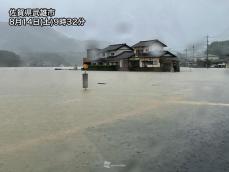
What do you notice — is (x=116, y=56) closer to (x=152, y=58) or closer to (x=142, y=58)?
(x=142, y=58)

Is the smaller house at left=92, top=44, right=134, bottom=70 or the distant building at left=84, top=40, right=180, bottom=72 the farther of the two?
the smaller house at left=92, top=44, right=134, bottom=70

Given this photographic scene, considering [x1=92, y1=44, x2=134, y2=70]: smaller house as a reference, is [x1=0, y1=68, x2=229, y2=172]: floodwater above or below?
below

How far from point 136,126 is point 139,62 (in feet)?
164

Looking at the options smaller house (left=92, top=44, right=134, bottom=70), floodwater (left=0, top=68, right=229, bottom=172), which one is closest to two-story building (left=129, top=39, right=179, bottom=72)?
smaller house (left=92, top=44, right=134, bottom=70)

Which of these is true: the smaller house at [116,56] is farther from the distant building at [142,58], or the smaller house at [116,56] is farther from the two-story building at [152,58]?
the two-story building at [152,58]

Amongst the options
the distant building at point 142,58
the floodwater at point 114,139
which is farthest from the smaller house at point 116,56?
the floodwater at point 114,139

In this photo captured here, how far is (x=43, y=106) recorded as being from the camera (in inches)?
427

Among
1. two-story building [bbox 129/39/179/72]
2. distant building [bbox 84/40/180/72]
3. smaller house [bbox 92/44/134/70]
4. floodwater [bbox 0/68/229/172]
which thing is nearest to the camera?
floodwater [bbox 0/68/229/172]

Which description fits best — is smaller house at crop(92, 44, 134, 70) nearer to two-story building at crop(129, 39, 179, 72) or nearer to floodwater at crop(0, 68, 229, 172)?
two-story building at crop(129, 39, 179, 72)

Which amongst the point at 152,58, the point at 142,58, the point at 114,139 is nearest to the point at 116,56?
the point at 142,58

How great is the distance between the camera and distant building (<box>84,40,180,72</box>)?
52.9 metres

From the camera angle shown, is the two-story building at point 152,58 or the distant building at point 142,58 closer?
the two-story building at point 152,58

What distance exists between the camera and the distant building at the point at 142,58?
52.9 m

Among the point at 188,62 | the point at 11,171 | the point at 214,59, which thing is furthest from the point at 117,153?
the point at 188,62
